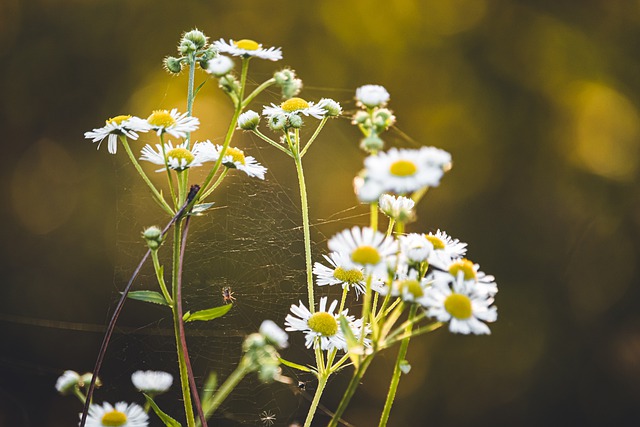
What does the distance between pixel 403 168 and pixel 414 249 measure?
2.7 inches

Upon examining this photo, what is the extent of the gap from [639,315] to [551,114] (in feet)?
2.35

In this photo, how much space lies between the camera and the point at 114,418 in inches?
20.5

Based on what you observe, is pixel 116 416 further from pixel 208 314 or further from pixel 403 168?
pixel 403 168

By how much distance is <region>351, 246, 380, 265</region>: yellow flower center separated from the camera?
1.50 ft

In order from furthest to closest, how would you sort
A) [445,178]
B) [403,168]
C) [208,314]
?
[445,178]
[208,314]
[403,168]

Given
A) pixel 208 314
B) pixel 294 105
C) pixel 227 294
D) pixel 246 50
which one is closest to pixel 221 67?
pixel 246 50

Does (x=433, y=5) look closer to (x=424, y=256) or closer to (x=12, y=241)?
(x=12, y=241)

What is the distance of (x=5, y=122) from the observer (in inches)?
88.3

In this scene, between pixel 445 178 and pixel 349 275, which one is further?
pixel 445 178

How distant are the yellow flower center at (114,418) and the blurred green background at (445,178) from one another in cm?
159

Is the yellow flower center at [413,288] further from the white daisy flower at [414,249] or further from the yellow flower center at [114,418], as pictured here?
the yellow flower center at [114,418]

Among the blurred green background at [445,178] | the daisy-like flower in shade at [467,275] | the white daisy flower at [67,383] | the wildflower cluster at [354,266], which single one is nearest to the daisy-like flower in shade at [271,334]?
the wildflower cluster at [354,266]

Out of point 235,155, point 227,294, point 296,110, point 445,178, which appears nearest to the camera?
point 235,155

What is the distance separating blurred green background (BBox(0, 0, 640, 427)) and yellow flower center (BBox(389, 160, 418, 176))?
1.65 m
